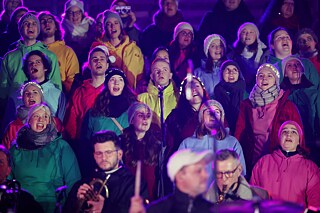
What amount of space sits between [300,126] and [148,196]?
226cm

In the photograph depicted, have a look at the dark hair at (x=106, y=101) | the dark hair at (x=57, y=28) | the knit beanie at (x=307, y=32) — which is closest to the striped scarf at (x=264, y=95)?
the knit beanie at (x=307, y=32)

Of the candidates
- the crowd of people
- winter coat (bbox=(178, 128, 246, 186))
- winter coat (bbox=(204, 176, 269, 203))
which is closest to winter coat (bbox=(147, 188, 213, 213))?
winter coat (bbox=(204, 176, 269, 203))

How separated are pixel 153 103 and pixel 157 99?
0.26 ft

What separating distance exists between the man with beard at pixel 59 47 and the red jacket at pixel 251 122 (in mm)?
2446

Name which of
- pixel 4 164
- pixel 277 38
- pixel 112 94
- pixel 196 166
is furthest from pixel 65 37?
pixel 196 166

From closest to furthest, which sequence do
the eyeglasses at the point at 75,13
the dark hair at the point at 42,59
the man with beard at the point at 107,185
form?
the man with beard at the point at 107,185 < the dark hair at the point at 42,59 < the eyeglasses at the point at 75,13

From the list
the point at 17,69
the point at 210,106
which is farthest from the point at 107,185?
the point at 17,69

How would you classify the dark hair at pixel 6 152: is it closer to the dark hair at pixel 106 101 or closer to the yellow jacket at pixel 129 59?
the dark hair at pixel 106 101

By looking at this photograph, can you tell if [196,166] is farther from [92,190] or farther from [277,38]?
[277,38]

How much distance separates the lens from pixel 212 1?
1059 cm

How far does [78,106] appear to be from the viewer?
9.16 meters

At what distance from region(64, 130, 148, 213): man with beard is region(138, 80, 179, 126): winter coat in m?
0.80

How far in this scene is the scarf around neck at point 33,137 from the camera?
874 centimetres

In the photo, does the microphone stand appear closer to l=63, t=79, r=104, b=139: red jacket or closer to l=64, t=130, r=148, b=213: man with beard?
l=64, t=130, r=148, b=213: man with beard
